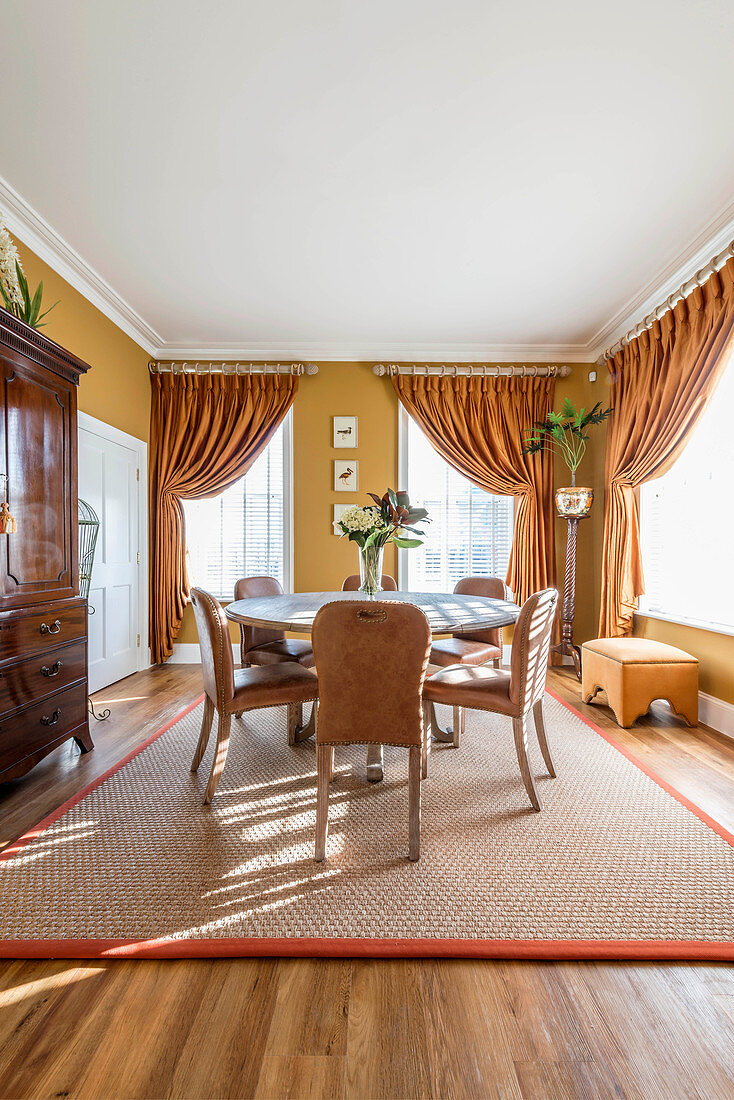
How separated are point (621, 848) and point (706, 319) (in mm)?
3014

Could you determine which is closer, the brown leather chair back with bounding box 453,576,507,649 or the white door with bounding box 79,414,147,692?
the brown leather chair back with bounding box 453,576,507,649

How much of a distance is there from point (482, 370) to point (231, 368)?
2.30m

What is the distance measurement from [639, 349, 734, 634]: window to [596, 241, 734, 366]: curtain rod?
22.4 inches

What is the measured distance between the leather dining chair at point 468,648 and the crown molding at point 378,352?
236 centimetres

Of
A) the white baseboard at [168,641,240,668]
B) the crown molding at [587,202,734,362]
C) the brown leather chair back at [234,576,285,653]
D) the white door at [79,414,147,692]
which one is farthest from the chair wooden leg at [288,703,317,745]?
the crown molding at [587,202,734,362]

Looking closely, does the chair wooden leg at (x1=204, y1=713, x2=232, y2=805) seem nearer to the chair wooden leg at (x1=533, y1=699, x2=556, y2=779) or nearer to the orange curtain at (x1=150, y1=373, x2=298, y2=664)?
the chair wooden leg at (x1=533, y1=699, x2=556, y2=779)

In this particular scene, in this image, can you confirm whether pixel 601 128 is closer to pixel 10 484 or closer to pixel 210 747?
pixel 10 484

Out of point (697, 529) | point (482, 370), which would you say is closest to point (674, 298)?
point (697, 529)

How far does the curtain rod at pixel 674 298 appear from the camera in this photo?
10.0 ft

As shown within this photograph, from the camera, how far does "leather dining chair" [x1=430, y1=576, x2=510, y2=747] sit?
301 cm

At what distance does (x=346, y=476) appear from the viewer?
4.98 m

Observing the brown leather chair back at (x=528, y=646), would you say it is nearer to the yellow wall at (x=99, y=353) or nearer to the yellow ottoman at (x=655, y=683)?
the yellow ottoman at (x=655, y=683)

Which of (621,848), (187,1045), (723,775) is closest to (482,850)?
(621,848)

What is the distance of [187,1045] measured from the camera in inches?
47.1
